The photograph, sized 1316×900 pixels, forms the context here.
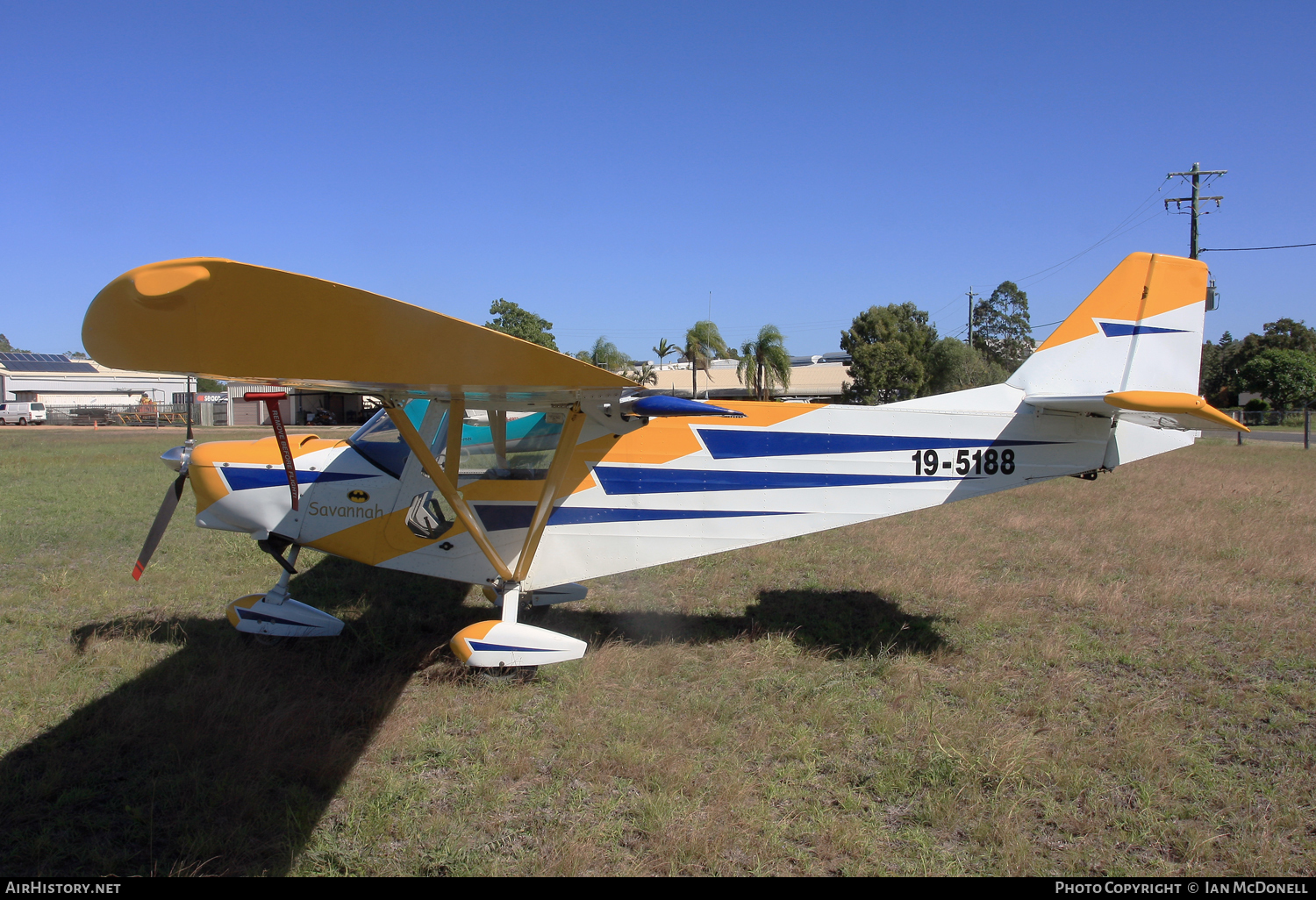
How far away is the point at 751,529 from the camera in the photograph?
5457 millimetres

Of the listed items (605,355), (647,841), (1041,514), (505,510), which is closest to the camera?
(647,841)

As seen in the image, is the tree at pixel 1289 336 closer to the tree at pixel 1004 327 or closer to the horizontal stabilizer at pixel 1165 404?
the tree at pixel 1004 327

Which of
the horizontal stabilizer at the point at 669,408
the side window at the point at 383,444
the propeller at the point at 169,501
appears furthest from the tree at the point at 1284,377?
the propeller at the point at 169,501

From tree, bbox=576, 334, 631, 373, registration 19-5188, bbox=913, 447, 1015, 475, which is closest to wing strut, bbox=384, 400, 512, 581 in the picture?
registration 19-5188, bbox=913, 447, 1015, 475

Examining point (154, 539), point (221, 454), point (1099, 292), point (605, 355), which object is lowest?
point (154, 539)

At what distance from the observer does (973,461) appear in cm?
552

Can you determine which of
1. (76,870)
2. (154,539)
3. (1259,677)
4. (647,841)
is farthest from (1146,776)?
(154,539)

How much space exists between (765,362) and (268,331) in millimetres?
34870

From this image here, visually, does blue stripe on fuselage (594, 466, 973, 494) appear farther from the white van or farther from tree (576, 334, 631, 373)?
the white van

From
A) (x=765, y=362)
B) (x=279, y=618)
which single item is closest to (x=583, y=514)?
(x=279, y=618)

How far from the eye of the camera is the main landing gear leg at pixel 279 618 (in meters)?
5.21

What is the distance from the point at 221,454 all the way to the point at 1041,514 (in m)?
11.4

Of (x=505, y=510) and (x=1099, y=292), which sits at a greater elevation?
(x=1099, y=292)

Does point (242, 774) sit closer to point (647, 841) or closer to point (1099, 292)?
point (647, 841)
